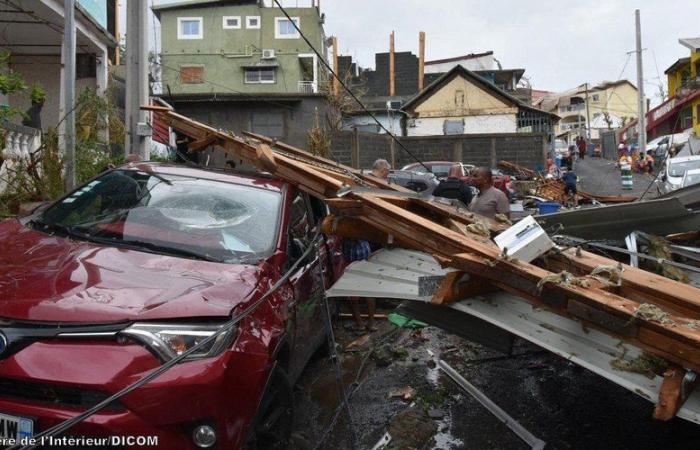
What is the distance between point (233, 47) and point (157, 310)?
3669 centimetres

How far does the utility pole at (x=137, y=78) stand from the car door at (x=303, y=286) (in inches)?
140

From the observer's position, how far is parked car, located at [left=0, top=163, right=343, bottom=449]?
228cm

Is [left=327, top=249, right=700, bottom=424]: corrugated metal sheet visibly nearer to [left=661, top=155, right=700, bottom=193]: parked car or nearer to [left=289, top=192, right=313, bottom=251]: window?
[left=289, top=192, right=313, bottom=251]: window

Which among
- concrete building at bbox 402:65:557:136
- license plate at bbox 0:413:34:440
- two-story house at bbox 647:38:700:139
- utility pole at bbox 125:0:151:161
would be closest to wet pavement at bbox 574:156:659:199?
concrete building at bbox 402:65:557:136

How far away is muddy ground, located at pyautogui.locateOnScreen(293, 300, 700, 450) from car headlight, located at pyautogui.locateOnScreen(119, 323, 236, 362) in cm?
143

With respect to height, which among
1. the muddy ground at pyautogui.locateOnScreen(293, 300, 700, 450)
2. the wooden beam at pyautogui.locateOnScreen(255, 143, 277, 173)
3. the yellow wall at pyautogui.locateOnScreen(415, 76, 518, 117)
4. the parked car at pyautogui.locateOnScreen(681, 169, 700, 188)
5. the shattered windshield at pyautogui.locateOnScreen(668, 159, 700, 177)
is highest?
the yellow wall at pyautogui.locateOnScreen(415, 76, 518, 117)

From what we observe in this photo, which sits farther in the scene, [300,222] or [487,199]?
[487,199]

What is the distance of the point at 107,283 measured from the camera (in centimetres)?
268

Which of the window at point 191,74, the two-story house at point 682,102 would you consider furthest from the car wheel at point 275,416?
the two-story house at point 682,102

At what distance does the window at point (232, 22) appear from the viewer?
1446 inches

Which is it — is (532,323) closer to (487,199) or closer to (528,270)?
(528,270)

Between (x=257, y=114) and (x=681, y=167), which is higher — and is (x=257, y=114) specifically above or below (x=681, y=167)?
above

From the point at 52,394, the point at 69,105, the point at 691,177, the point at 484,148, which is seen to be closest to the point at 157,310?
the point at 52,394

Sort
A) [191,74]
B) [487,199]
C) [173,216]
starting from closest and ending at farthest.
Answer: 1. [173,216]
2. [487,199]
3. [191,74]
